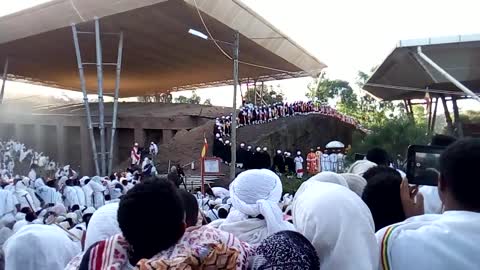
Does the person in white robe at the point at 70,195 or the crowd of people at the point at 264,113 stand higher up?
the crowd of people at the point at 264,113

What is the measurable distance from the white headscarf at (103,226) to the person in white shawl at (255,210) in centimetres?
51

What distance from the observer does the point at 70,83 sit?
38.1m

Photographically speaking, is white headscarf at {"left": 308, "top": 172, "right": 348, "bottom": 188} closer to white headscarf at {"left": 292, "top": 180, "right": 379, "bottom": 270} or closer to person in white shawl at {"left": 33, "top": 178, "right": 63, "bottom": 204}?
white headscarf at {"left": 292, "top": 180, "right": 379, "bottom": 270}

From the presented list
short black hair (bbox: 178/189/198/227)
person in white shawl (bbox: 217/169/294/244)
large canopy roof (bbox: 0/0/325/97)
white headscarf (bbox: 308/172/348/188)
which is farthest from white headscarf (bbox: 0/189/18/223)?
large canopy roof (bbox: 0/0/325/97)

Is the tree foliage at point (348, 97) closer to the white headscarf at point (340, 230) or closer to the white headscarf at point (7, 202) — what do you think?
the white headscarf at point (7, 202)

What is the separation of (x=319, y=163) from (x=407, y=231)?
2243 centimetres

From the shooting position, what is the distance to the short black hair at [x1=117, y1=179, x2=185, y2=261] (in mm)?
1923

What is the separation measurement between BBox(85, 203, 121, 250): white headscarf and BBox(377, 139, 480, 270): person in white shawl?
1.26 metres

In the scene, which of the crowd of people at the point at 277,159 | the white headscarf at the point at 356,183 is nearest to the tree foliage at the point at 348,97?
the crowd of people at the point at 277,159

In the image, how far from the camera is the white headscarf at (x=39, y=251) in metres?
3.08

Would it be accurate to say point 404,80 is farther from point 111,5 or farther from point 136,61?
point 136,61

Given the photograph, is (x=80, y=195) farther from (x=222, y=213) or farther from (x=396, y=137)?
(x=396, y=137)

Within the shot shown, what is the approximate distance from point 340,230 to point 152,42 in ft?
74.2

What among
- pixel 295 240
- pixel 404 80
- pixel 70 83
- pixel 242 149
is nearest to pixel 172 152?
pixel 242 149
